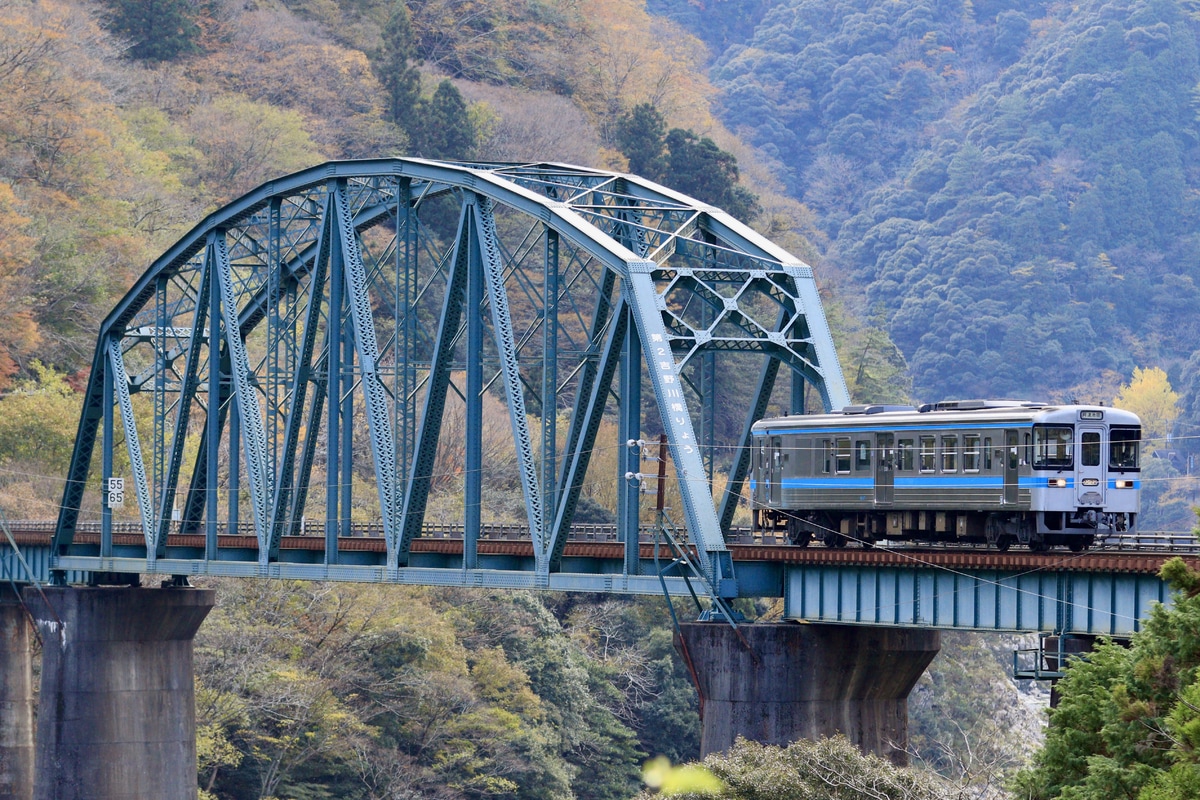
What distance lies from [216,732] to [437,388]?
19.7 m

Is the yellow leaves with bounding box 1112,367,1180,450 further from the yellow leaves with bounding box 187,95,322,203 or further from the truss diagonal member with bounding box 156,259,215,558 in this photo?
the truss diagonal member with bounding box 156,259,215,558

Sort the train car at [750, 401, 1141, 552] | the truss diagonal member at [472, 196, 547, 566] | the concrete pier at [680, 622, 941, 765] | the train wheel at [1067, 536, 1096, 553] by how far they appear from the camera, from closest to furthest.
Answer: the concrete pier at [680, 622, 941, 765]
the train car at [750, 401, 1141, 552]
the train wheel at [1067, 536, 1096, 553]
the truss diagonal member at [472, 196, 547, 566]

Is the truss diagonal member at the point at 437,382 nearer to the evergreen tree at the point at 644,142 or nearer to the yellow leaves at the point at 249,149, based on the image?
the yellow leaves at the point at 249,149

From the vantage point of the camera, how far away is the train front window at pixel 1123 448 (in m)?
33.4

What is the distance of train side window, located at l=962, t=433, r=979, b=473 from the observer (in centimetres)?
3378

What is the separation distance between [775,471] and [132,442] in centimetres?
2489

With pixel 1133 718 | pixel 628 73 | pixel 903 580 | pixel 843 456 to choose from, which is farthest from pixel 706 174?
pixel 1133 718

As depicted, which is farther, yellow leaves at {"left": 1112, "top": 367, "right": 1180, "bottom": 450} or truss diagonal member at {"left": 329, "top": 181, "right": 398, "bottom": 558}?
yellow leaves at {"left": 1112, "top": 367, "right": 1180, "bottom": 450}

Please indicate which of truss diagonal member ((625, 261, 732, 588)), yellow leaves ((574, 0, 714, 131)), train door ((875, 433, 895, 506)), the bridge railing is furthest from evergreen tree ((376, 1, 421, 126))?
train door ((875, 433, 895, 506))

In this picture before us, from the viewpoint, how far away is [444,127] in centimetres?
10669

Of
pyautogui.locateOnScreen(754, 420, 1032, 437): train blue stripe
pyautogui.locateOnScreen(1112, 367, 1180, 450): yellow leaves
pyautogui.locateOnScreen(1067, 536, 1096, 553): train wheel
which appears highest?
pyautogui.locateOnScreen(1112, 367, 1180, 450): yellow leaves

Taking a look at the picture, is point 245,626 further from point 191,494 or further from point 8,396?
point 8,396

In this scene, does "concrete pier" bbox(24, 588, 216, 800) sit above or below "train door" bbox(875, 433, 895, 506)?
below

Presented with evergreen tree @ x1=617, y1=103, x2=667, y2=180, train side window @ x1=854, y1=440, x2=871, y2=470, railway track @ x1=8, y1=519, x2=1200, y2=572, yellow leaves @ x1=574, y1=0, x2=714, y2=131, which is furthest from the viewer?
yellow leaves @ x1=574, y1=0, x2=714, y2=131
